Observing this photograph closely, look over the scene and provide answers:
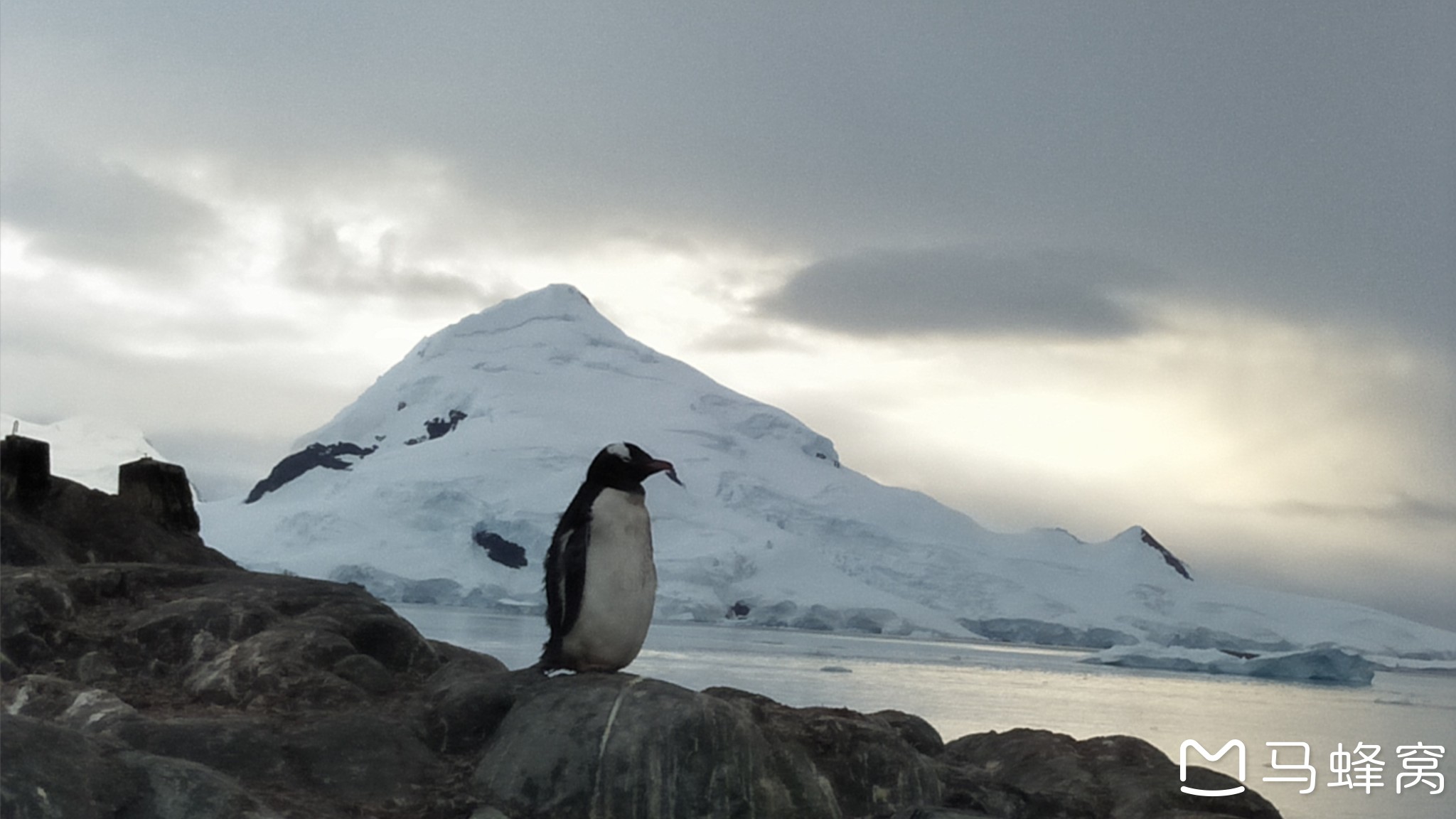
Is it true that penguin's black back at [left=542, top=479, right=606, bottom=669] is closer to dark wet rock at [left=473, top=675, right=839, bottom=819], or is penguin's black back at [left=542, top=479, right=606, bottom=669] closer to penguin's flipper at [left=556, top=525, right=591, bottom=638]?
penguin's flipper at [left=556, top=525, right=591, bottom=638]

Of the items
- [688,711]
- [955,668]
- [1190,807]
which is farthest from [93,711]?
[955,668]

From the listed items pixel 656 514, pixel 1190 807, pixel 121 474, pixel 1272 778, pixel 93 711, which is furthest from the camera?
pixel 656 514

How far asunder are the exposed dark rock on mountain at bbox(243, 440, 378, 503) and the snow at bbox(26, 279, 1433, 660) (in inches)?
138

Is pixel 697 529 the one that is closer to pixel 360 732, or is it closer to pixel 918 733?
pixel 918 733

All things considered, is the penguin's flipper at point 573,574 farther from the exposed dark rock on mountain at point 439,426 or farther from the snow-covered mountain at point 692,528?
the exposed dark rock on mountain at point 439,426

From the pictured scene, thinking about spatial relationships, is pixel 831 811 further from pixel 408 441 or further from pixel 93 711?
pixel 408 441

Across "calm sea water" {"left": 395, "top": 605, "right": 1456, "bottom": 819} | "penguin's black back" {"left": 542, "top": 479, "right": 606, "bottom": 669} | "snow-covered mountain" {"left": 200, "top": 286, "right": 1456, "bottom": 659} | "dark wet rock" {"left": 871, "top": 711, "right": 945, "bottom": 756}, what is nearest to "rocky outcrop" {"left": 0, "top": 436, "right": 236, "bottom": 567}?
"penguin's black back" {"left": 542, "top": 479, "right": 606, "bottom": 669}

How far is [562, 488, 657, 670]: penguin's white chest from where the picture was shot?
27.5 feet

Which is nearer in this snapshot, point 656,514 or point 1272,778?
point 1272,778

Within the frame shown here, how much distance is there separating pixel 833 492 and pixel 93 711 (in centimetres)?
9585

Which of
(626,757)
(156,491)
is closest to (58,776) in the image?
(626,757)

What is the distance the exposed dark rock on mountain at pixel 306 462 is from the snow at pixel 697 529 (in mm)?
3499

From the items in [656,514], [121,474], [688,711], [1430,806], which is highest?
[656,514]

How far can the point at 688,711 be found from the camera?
7730 mm
